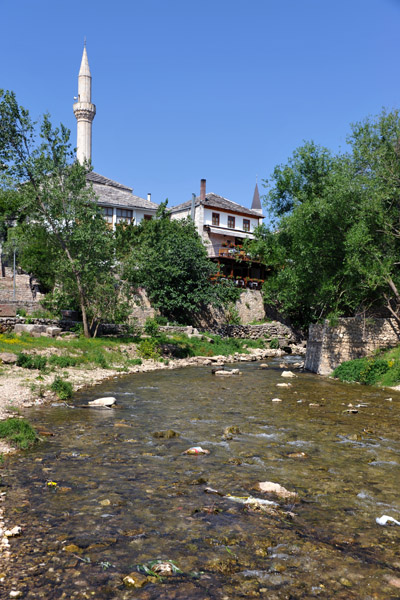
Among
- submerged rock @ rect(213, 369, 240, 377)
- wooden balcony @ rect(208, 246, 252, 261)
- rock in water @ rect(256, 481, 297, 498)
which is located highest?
wooden balcony @ rect(208, 246, 252, 261)

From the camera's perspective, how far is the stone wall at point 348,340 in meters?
21.2

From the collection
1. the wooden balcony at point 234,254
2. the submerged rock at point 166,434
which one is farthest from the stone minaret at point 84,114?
the submerged rock at point 166,434

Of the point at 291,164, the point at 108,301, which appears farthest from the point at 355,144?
the point at 108,301

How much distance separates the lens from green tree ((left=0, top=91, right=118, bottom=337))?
24.3m

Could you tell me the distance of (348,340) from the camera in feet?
73.7

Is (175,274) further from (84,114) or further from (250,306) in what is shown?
(84,114)

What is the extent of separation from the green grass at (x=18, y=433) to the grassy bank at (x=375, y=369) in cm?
1451

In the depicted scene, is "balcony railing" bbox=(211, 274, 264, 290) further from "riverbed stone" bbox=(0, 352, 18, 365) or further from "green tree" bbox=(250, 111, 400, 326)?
"riverbed stone" bbox=(0, 352, 18, 365)

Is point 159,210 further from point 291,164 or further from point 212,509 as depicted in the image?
point 212,509

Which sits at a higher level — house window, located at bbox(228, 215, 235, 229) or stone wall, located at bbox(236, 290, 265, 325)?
house window, located at bbox(228, 215, 235, 229)

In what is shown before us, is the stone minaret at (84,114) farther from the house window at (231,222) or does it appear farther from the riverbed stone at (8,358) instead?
the riverbed stone at (8,358)

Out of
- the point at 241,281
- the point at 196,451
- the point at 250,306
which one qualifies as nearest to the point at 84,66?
the point at 241,281

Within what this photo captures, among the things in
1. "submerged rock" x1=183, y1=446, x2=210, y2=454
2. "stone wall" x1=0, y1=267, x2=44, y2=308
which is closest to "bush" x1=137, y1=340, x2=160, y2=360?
"stone wall" x1=0, y1=267, x2=44, y2=308

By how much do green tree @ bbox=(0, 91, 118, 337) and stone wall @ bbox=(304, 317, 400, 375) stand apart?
38.6 ft
